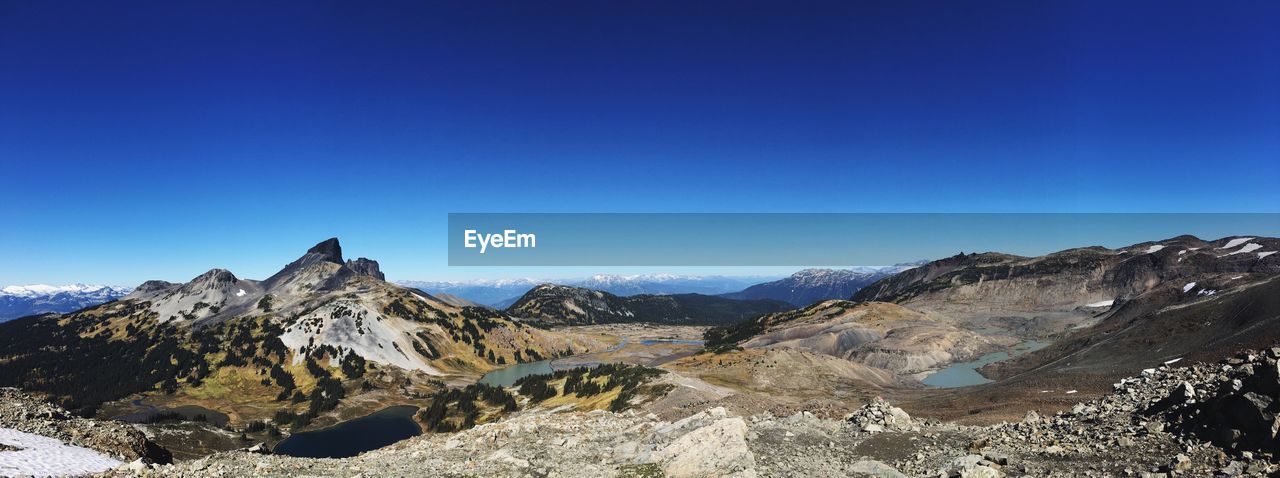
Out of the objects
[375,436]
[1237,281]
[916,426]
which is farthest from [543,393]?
[1237,281]

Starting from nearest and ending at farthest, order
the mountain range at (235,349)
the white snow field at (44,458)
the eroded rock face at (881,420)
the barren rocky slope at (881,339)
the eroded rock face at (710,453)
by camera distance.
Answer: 1. the white snow field at (44,458)
2. the eroded rock face at (710,453)
3. the eroded rock face at (881,420)
4. the mountain range at (235,349)
5. the barren rocky slope at (881,339)

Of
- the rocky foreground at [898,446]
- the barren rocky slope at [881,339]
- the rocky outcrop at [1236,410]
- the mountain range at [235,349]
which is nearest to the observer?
the rocky outcrop at [1236,410]

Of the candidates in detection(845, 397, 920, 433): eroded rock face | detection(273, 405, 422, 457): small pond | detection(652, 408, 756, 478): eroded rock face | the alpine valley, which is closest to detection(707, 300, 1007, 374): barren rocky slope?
the alpine valley

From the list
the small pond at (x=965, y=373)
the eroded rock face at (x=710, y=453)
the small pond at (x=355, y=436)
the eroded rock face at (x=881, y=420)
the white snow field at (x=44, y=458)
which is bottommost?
the small pond at (x=355, y=436)

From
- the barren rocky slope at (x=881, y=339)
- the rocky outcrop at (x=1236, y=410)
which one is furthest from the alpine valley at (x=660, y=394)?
the barren rocky slope at (x=881, y=339)

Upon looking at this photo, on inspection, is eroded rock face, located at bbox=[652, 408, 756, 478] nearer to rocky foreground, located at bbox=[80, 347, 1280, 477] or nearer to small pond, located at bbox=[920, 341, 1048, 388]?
rocky foreground, located at bbox=[80, 347, 1280, 477]

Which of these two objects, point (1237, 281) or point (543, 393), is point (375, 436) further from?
point (1237, 281)

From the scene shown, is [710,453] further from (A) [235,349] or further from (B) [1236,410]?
(A) [235,349]

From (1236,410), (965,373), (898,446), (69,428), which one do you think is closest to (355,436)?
(69,428)

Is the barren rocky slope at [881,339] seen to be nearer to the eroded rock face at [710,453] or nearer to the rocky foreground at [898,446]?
the rocky foreground at [898,446]
